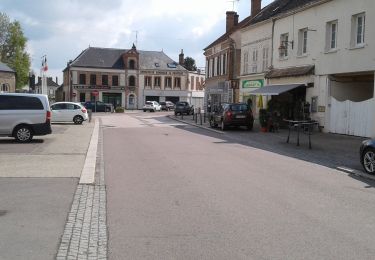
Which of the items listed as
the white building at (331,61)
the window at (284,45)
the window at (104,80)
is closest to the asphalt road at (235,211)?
the white building at (331,61)

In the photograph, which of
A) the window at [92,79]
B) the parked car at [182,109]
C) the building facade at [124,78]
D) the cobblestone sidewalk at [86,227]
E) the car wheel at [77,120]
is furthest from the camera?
the window at [92,79]

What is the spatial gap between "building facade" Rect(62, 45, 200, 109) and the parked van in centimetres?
6252

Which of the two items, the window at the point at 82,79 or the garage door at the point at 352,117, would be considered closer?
the garage door at the point at 352,117

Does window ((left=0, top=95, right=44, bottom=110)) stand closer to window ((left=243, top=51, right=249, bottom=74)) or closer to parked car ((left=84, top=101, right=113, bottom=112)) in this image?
window ((left=243, top=51, right=249, bottom=74))

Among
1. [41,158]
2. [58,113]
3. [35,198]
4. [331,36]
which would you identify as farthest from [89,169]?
[58,113]

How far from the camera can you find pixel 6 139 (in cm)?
2072

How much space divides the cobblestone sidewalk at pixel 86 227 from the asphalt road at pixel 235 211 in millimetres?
143

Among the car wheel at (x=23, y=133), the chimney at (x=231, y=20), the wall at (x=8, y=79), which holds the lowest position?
the car wheel at (x=23, y=133)

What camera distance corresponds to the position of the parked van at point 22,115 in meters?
19.2

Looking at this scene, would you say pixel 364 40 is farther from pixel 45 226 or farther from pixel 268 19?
pixel 45 226

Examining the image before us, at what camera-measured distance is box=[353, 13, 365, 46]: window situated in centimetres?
2325

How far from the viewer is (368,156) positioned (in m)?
12.5

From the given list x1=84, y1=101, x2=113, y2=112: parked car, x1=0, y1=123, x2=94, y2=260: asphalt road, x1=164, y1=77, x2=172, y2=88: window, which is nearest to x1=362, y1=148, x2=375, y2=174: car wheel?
x1=0, y1=123, x2=94, y2=260: asphalt road

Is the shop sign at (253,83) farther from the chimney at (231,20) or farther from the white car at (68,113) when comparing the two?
Result: the chimney at (231,20)
